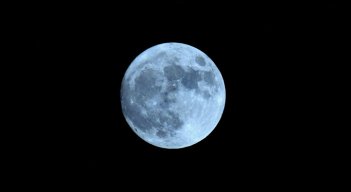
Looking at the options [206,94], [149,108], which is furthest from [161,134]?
[206,94]

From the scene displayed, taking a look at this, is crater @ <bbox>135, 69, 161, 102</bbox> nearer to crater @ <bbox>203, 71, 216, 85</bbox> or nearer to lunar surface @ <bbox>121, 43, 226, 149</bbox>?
lunar surface @ <bbox>121, 43, 226, 149</bbox>

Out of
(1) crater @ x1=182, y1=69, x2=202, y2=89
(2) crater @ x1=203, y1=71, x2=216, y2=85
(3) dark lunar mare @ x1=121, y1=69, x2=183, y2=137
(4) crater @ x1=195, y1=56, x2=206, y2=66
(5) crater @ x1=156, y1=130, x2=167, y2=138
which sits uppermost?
(4) crater @ x1=195, y1=56, x2=206, y2=66

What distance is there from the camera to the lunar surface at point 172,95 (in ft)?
12.0

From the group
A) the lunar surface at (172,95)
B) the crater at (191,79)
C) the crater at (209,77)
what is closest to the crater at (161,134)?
the lunar surface at (172,95)

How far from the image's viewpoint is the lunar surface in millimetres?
3668

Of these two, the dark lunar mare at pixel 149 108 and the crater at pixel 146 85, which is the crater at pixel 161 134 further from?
the crater at pixel 146 85

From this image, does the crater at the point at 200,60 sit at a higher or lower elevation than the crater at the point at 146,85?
higher

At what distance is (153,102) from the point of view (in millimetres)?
3682

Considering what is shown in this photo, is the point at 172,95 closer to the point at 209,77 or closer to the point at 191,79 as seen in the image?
the point at 191,79

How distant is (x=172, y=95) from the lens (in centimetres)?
363

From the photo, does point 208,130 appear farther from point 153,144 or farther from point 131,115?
point 131,115

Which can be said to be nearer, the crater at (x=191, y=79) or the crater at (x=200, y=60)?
the crater at (x=191, y=79)

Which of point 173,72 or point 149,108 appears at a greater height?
point 173,72

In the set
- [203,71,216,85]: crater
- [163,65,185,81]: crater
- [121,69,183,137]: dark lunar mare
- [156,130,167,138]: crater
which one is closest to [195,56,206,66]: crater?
[203,71,216,85]: crater
